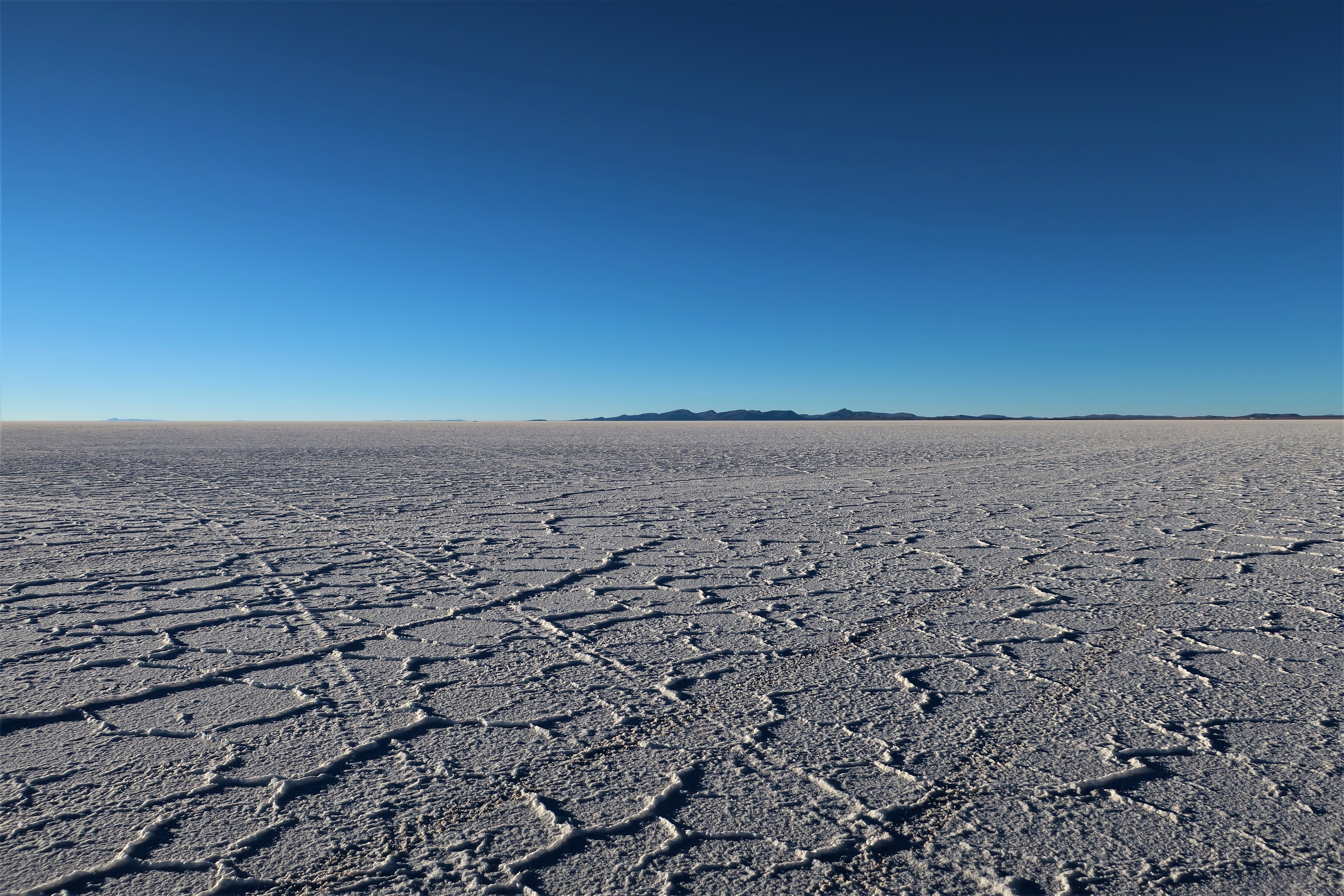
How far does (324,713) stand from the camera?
7.63 ft

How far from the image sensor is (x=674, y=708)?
2350 millimetres

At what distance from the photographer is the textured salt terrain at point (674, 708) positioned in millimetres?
1599

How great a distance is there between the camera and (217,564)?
4473 millimetres

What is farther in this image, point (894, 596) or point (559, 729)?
point (894, 596)

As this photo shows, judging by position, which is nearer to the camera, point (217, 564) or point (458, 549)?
point (217, 564)

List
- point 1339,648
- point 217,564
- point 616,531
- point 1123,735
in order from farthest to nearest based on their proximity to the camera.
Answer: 1. point 616,531
2. point 217,564
3. point 1339,648
4. point 1123,735

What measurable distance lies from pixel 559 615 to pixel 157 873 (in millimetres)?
1947

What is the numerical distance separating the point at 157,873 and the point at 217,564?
3355 mm

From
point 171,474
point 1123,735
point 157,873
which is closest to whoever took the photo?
point 157,873

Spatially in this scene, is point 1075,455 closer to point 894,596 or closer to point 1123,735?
point 894,596

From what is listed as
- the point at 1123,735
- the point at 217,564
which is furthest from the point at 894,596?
the point at 217,564

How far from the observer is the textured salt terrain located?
1599mm

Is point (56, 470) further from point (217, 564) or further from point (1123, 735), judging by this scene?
point (1123, 735)

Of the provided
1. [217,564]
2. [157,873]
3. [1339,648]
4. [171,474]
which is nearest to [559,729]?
[157,873]
